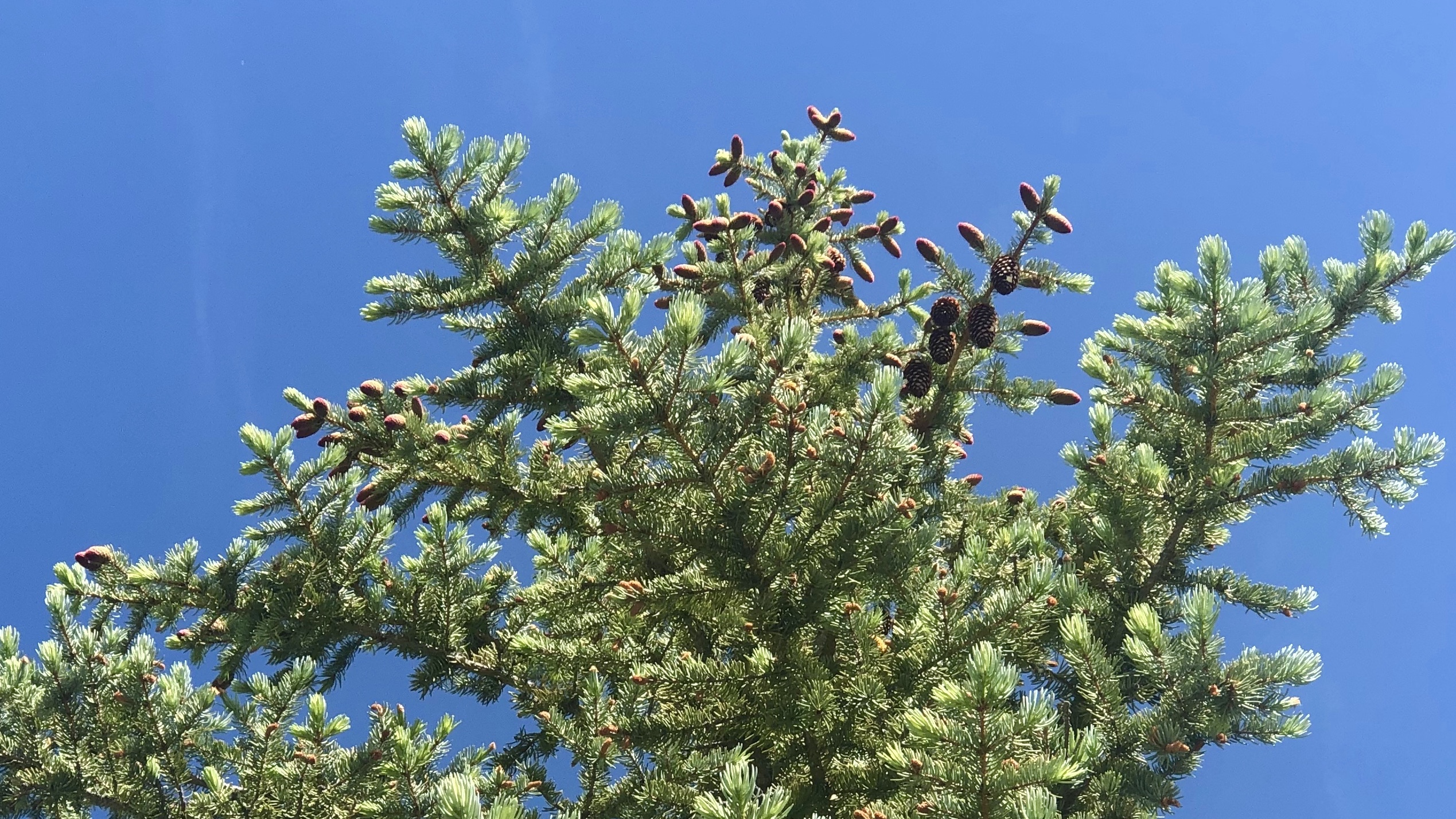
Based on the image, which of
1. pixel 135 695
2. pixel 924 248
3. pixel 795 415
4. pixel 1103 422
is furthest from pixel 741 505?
pixel 135 695

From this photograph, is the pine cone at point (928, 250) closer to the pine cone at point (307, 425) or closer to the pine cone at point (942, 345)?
the pine cone at point (942, 345)

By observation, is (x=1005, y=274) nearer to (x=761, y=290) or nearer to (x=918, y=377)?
(x=918, y=377)

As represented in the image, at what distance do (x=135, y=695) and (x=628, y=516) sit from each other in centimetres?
316

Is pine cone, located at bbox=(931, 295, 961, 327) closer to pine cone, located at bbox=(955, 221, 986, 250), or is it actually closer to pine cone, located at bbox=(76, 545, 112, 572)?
pine cone, located at bbox=(955, 221, 986, 250)

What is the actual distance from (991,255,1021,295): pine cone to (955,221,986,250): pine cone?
0.12 metres

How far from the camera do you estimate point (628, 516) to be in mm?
3611

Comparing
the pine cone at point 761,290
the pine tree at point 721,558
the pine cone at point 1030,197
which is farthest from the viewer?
the pine cone at point 761,290

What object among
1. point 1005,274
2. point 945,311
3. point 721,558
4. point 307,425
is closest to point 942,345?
point 945,311

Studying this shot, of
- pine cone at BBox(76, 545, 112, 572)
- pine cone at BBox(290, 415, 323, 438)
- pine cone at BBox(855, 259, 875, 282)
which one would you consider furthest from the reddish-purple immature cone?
pine cone at BBox(76, 545, 112, 572)

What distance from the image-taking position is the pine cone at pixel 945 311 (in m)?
4.35

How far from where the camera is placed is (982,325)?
14.1ft

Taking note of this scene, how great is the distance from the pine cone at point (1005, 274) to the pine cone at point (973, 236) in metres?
0.12

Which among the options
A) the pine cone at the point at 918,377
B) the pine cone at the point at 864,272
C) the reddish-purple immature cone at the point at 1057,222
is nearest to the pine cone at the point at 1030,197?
the reddish-purple immature cone at the point at 1057,222

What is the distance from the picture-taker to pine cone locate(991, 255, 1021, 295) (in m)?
4.25
